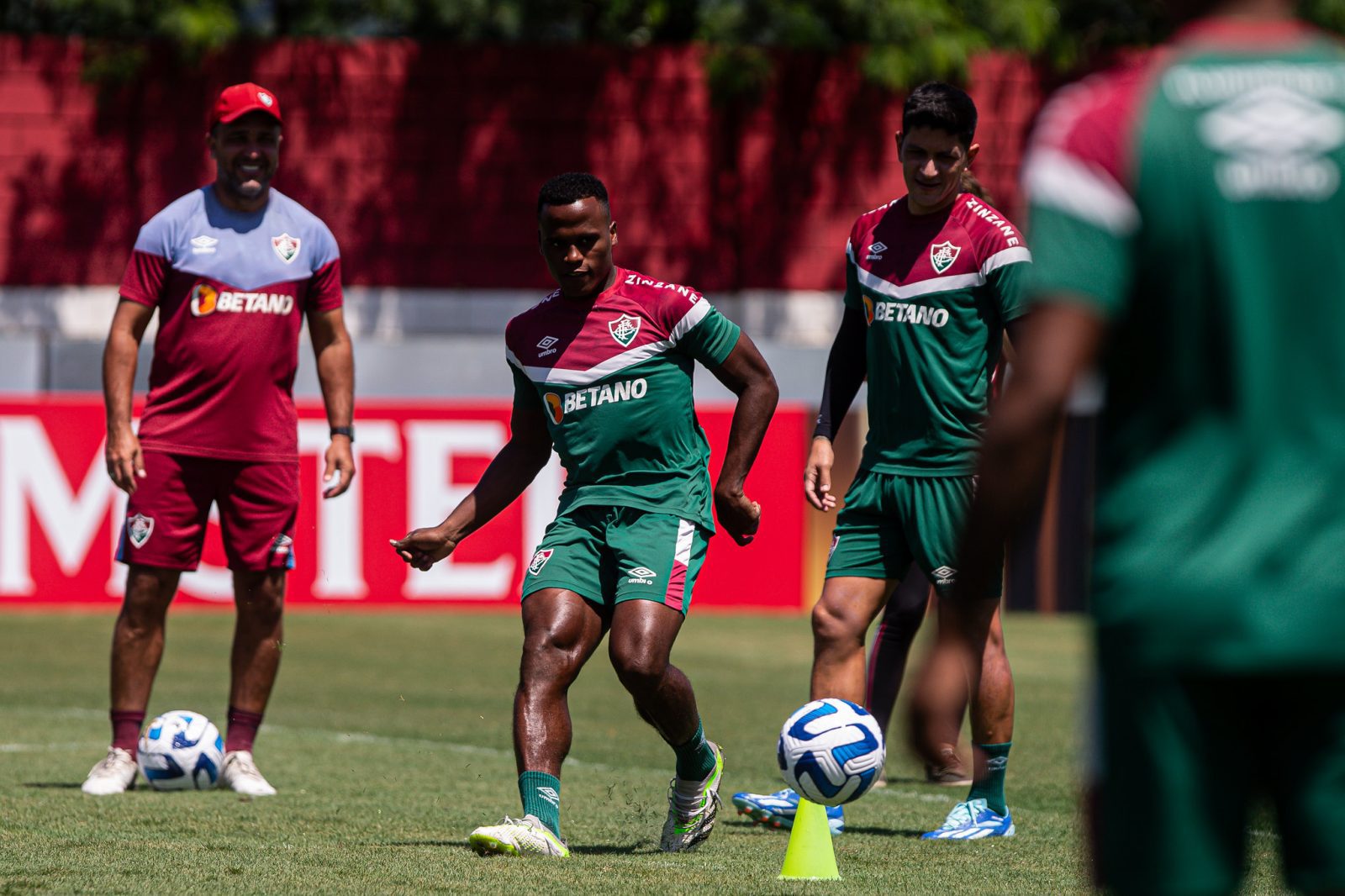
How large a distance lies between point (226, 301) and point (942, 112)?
110 inches

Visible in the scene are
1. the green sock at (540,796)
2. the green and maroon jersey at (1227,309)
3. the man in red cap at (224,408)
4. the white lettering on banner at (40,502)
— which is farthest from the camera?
the white lettering on banner at (40,502)

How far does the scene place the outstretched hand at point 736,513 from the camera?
5902 mm

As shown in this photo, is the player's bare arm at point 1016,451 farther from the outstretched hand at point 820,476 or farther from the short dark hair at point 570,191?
Result: the outstretched hand at point 820,476

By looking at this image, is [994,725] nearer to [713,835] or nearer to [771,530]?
[713,835]

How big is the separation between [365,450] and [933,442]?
9.56 m

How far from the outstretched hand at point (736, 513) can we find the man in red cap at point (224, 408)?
1917 mm

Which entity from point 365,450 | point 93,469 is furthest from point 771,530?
point 93,469

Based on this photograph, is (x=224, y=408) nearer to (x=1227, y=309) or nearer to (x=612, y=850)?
(x=612, y=850)

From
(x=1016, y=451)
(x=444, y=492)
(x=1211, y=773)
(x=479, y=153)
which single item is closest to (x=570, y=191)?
(x=1016, y=451)

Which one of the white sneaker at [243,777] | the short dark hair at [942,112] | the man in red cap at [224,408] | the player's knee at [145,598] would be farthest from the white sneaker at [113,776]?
the short dark hair at [942,112]

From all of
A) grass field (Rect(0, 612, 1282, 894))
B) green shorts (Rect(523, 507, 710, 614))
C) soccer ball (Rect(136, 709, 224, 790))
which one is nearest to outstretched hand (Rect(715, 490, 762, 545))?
green shorts (Rect(523, 507, 710, 614))

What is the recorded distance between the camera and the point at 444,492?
50.4 ft

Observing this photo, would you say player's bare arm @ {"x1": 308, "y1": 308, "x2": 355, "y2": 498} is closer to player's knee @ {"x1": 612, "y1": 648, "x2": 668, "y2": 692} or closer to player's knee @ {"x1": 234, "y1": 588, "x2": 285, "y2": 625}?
player's knee @ {"x1": 234, "y1": 588, "x2": 285, "y2": 625}

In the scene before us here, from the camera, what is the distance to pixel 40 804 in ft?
22.2
